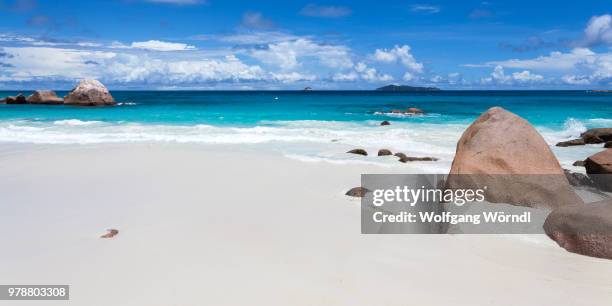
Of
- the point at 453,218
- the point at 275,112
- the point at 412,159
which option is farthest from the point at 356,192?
the point at 275,112

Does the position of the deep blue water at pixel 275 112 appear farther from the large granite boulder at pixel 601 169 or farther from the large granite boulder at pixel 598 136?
the large granite boulder at pixel 601 169

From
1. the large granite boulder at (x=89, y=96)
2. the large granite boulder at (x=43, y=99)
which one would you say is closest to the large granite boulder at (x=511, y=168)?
the large granite boulder at (x=89, y=96)

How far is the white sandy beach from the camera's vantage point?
194 inches

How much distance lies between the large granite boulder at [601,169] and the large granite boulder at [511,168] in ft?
7.11

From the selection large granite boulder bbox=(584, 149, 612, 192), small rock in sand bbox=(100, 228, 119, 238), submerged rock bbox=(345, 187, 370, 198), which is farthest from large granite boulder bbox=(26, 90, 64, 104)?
large granite boulder bbox=(584, 149, 612, 192)

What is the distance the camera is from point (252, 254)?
234 inches

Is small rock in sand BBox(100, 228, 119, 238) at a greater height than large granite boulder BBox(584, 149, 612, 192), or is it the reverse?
large granite boulder BBox(584, 149, 612, 192)

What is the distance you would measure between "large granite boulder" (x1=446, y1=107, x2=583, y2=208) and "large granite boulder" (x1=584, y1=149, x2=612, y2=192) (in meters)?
2.17

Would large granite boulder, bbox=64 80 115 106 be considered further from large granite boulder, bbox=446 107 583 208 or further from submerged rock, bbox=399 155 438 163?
large granite boulder, bbox=446 107 583 208

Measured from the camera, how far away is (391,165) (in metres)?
12.3

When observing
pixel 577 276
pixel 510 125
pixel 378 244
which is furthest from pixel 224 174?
pixel 577 276

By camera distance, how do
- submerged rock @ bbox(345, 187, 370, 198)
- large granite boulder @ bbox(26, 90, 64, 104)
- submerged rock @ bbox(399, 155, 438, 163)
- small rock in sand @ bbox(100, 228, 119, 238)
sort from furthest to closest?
large granite boulder @ bbox(26, 90, 64, 104), submerged rock @ bbox(399, 155, 438, 163), submerged rock @ bbox(345, 187, 370, 198), small rock in sand @ bbox(100, 228, 119, 238)

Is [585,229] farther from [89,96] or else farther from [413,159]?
[89,96]

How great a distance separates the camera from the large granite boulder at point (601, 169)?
945 cm
